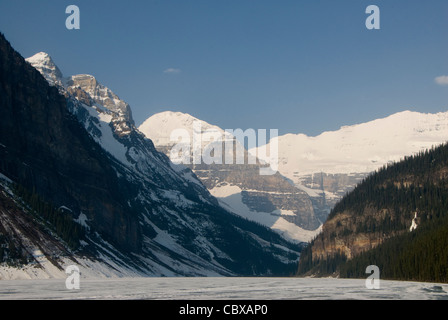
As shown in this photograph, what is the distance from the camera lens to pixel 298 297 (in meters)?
103

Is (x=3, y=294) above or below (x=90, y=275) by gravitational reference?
above
